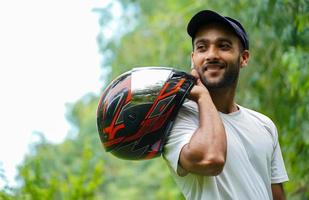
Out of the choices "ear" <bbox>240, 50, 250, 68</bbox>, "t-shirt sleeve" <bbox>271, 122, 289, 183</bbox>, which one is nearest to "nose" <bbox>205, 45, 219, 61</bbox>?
"ear" <bbox>240, 50, 250, 68</bbox>

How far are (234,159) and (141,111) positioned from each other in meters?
0.58

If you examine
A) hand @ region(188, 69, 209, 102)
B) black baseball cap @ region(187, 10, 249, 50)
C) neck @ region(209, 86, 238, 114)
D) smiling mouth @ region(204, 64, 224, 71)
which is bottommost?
neck @ region(209, 86, 238, 114)

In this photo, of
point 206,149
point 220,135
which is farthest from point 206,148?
point 220,135

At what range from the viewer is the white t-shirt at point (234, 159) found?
155 inches

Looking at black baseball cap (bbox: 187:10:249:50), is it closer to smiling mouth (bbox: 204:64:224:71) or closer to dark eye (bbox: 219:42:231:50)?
dark eye (bbox: 219:42:231:50)

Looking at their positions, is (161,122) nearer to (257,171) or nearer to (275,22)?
(257,171)

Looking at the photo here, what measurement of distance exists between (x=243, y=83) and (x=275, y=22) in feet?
10.2

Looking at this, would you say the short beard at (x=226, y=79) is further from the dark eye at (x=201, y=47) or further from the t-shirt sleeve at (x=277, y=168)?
the t-shirt sleeve at (x=277, y=168)

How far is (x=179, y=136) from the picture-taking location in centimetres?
398

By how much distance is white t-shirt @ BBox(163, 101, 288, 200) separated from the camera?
3.94 metres

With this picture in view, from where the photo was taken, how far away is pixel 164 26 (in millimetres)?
12117

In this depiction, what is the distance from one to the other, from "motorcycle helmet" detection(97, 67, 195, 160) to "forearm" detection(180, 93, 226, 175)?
0.81ft

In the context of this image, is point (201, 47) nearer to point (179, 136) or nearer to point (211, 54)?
point (211, 54)

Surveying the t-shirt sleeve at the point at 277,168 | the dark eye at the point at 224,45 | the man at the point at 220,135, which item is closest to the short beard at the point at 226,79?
the man at the point at 220,135
